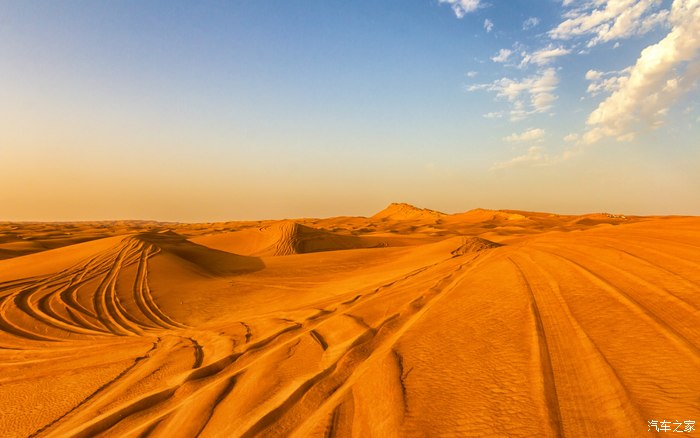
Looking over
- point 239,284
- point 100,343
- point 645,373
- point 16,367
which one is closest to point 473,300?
point 645,373

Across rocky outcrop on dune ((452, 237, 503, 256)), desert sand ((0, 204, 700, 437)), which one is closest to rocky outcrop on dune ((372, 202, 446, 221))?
rocky outcrop on dune ((452, 237, 503, 256))

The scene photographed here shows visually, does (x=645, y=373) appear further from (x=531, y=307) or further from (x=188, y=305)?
(x=188, y=305)

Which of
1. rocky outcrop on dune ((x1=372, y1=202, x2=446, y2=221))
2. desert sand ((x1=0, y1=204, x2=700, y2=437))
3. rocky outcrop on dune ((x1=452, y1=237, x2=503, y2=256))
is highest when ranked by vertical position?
rocky outcrop on dune ((x1=372, y1=202, x2=446, y2=221))

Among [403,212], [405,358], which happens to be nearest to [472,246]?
[405,358]

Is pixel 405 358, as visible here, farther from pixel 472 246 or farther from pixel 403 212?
pixel 403 212

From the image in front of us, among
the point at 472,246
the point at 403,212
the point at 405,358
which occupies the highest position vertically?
the point at 403,212

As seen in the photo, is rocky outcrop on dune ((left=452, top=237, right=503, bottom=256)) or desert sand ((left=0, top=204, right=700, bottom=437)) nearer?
desert sand ((left=0, top=204, right=700, bottom=437))

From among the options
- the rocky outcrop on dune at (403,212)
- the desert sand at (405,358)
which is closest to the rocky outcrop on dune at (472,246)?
the desert sand at (405,358)

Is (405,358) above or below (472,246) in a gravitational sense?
below

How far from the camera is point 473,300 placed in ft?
20.4

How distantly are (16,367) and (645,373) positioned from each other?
7.75 meters

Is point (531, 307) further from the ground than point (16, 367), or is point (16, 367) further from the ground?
point (531, 307)

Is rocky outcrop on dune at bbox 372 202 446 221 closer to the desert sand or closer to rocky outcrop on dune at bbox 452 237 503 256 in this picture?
rocky outcrop on dune at bbox 452 237 503 256

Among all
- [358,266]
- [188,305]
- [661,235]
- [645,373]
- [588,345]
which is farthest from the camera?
[358,266]
